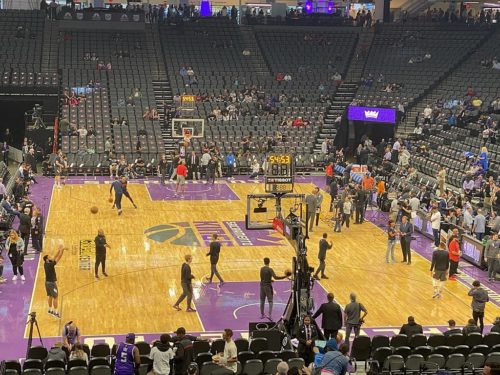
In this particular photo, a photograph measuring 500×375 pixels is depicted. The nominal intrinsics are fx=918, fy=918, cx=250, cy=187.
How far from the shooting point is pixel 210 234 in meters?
30.9

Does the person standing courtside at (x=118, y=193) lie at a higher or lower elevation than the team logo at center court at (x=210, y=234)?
higher

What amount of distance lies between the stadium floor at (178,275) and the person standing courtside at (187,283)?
0.24 metres

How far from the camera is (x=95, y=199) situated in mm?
36656

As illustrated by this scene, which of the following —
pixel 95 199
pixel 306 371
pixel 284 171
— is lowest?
pixel 95 199

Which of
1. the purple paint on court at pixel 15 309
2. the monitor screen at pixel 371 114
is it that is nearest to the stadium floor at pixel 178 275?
the purple paint on court at pixel 15 309

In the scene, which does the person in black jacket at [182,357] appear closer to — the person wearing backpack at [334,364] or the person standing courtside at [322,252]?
the person wearing backpack at [334,364]

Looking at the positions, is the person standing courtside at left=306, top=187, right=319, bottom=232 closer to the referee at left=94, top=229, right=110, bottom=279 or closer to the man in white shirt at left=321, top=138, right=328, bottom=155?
the referee at left=94, top=229, right=110, bottom=279

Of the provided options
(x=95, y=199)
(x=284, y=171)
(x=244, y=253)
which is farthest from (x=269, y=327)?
(x=95, y=199)

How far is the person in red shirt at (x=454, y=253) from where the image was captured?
2486 centimetres

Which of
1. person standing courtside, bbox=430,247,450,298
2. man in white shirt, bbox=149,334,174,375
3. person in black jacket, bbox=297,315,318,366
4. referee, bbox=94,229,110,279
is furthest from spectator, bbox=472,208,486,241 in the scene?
man in white shirt, bbox=149,334,174,375

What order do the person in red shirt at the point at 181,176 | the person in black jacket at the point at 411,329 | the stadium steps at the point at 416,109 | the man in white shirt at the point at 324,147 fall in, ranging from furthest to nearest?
the stadium steps at the point at 416,109, the man in white shirt at the point at 324,147, the person in red shirt at the point at 181,176, the person in black jacket at the point at 411,329

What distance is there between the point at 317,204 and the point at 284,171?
7.35m

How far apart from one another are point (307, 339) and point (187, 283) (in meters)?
5.09

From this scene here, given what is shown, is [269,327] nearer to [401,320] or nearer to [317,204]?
[401,320]
